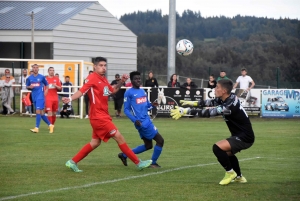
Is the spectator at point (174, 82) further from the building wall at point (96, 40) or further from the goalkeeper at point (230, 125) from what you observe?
the goalkeeper at point (230, 125)

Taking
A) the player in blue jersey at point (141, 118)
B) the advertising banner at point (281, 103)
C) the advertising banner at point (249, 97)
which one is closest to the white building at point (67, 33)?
the advertising banner at point (249, 97)

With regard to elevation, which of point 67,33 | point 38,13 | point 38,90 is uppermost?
point 38,13

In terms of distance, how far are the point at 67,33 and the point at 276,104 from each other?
1988cm

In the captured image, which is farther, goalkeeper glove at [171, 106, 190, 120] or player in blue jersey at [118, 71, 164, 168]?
player in blue jersey at [118, 71, 164, 168]

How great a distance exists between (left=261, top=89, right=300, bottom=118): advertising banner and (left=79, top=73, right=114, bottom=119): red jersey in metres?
17.2

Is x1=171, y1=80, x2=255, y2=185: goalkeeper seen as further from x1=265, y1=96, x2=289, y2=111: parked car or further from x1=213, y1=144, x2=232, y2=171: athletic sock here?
x1=265, y1=96, x2=289, y2=111: parked car

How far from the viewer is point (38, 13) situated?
1721 inches

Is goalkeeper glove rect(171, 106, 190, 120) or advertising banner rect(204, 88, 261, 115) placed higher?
goalkeeper glove rect(171, 106, 190, 120)

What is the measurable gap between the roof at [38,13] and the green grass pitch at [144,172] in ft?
78.9

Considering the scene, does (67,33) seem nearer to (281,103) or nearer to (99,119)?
(281,103)

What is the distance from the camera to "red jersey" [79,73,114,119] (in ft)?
35.3

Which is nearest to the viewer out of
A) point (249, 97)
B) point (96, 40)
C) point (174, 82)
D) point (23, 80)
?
point (249, 97)

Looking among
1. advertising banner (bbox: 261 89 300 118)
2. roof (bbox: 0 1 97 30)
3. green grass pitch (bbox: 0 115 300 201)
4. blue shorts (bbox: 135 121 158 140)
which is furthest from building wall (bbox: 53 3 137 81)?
blue shorts (bbox: 135 121 158 140)

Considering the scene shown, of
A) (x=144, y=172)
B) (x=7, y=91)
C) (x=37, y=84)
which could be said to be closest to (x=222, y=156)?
(x=144, y=172)
